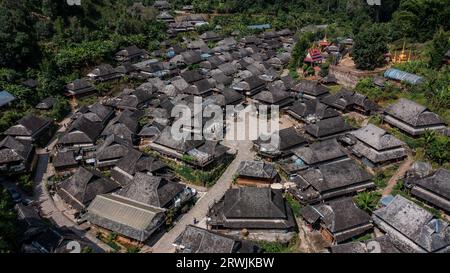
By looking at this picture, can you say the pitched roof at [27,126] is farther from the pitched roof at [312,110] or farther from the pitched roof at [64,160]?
the pitched roof at [312,110]

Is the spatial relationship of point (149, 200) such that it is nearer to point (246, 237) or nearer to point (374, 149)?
point (246, 237)

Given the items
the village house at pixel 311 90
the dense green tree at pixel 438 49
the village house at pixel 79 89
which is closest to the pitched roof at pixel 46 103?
the village house at pixel 79 89

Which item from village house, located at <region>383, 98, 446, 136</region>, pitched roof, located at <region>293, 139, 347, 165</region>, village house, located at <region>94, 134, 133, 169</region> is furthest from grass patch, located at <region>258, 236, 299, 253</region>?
village house, located at <region>383, 98, 446, 136</region>

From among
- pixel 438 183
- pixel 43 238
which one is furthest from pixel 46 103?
pixel 438 183

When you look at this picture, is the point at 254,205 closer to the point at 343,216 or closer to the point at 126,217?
the point at 343,216

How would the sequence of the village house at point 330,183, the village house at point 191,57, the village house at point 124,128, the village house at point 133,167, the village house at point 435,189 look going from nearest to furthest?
the village house at point 435,189 → the village house at point 330,183 → the village house at point 133,167 → the village house at point 124,128 → the village house at point 191,57

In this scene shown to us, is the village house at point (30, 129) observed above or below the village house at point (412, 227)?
above
